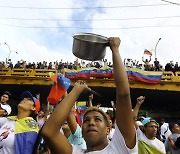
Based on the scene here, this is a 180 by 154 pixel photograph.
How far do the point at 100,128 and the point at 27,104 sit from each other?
1596mm

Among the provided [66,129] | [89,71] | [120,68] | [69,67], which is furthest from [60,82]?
[69,67]

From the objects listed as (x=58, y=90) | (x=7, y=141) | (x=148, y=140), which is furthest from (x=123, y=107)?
(x=148, y=140)

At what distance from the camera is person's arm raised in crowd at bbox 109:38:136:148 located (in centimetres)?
198

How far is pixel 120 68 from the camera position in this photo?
2.11 metres

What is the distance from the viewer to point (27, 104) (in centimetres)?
346

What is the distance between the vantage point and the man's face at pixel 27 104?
3.43m

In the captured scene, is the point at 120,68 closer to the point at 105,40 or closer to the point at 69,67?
the point at 105,40

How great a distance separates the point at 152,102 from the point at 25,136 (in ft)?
66.5

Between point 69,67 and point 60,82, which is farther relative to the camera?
point 69,67

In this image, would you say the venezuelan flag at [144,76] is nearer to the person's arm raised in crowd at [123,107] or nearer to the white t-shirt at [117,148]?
the person's arm raised in crowd at [123,107]

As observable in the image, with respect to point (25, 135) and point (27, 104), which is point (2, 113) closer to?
point (27, 104)

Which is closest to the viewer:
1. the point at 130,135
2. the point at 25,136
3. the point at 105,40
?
the point at 130,135

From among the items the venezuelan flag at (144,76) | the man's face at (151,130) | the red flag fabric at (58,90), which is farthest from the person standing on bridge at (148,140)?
the venezuelan flag at (144,76)

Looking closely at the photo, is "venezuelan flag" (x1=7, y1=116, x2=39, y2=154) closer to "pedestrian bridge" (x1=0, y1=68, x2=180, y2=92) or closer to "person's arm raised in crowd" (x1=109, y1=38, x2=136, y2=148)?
"person's arm raised in crowd" (x1=109, y1=38, x2=136, y2=148)
